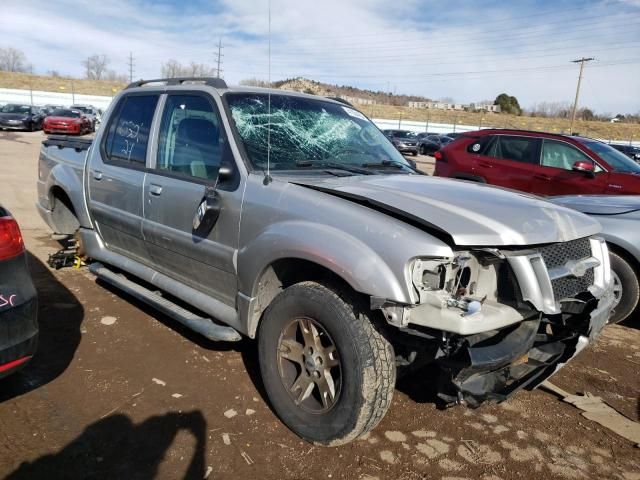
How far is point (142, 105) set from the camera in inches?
163

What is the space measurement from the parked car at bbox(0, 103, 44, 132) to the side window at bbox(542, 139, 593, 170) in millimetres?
27166

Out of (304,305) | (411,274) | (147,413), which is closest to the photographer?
(411,274)

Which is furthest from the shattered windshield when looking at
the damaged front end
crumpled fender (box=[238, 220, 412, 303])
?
→ the damaged front end

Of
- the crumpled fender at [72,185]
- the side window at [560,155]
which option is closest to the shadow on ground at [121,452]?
the crumpled fender at [72,185]

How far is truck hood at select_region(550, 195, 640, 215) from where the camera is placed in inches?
178

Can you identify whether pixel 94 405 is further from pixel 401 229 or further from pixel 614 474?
pixel 614 474

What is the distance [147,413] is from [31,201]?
23.7 ft

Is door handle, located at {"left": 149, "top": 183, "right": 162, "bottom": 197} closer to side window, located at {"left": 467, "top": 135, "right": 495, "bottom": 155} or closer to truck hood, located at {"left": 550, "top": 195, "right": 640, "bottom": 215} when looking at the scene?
truck hood, located at {"left": 550, "top": 195, "right": 640, "bottom": 215}

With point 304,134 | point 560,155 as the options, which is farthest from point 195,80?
point 560,155

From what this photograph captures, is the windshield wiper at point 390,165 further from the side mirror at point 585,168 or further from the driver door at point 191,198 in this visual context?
the side mirror at point 585,168

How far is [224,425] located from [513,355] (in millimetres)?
1674

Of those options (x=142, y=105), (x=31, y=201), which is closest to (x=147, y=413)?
(x=142, y=105)

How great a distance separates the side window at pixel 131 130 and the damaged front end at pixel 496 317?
2660 mm

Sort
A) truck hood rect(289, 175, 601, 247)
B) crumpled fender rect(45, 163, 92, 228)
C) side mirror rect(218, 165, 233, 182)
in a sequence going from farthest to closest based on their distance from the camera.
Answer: crumpled fender rect(45, 163, 92, 228), side mirror rect(218, 165, 233, 182), truck hood rect(289, 175, 601, 247)
